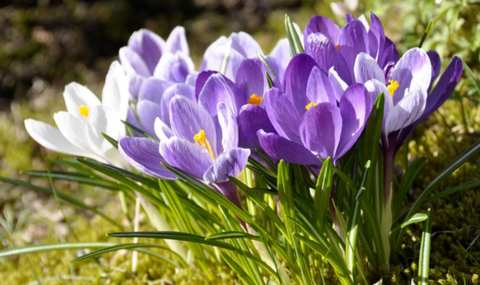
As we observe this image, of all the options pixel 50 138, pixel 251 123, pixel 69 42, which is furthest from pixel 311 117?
pixel 69 42

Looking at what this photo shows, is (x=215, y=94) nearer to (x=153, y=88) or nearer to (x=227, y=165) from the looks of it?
(x=227, y=165)

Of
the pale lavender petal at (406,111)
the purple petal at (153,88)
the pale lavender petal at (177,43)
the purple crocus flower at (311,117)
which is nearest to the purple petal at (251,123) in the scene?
the purple crocus flower at (311,117)

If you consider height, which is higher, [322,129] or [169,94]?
[169,94]

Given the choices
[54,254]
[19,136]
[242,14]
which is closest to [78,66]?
[19,136]

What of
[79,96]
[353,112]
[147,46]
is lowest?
[353,112]

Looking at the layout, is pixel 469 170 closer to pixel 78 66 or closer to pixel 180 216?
pixel 180 216

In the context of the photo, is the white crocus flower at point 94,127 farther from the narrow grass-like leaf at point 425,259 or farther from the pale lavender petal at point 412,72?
the narrow grass-like leaf at point 425,259
